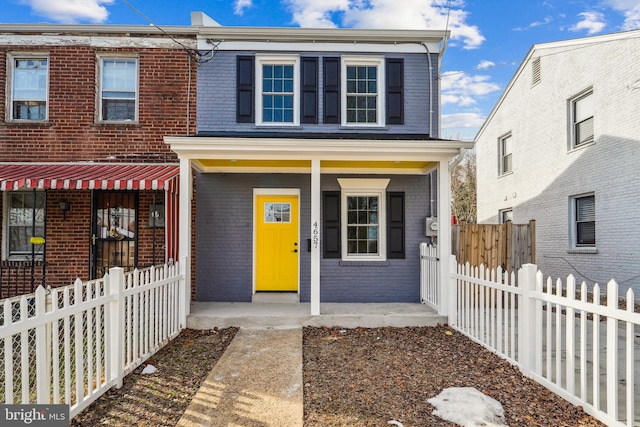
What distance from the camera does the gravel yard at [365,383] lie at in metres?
3.37

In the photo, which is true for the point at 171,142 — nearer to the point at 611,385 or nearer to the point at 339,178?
the point at 339,178

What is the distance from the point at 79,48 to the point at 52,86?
96cm

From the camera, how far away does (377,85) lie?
8.30 meters

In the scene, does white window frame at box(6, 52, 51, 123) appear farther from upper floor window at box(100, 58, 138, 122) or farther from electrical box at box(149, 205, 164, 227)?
electrical box at box(149, 205, 164, 227)

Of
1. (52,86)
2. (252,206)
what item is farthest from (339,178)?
(52,86)

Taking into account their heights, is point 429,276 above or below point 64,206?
below

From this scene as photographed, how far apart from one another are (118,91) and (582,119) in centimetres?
1146

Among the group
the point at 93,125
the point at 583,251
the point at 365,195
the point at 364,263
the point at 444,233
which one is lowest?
the point at 364,263

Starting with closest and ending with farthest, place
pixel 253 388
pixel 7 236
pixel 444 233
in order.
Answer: pixel 253 388 → pixel 444 233 → pixel 7 236

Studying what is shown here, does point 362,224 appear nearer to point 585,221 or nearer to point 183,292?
point 183,292

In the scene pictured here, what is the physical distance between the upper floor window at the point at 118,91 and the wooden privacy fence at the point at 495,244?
23.6ft

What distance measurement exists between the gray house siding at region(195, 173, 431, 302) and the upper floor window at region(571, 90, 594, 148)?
6.00 meters

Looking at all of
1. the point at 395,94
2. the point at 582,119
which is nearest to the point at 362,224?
the point at 395,94

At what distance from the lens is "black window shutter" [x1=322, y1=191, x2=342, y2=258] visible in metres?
7.87
